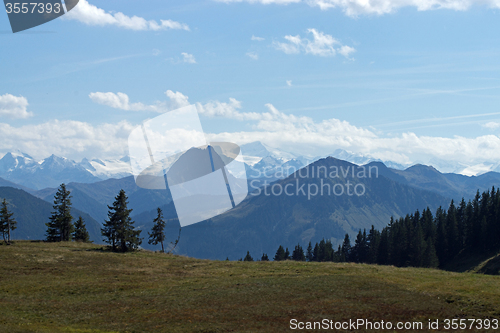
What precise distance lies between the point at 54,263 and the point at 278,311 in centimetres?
3662

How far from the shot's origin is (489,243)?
330ft

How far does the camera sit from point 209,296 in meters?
37.0

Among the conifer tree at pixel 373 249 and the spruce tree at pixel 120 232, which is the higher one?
the spruce tree at pixel 120 232

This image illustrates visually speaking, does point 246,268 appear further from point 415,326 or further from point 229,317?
point 415,326

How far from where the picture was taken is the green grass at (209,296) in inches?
1119

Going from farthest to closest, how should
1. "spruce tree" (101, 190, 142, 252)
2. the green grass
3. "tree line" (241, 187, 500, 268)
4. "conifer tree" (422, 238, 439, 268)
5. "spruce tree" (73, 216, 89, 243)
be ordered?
1. "tree line" (241, 187, 500, 268)
2. "conifer tree" (422, 238, 439, 268)
3. "spruce tree" (73, 216, 89, 243)
4. "spruce tree" (101, 190, 142, 252)
5. the green grass

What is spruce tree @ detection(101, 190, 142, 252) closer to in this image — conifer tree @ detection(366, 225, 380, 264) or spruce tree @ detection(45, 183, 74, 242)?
spruce tree @ detection(45, 183, 74, 242)

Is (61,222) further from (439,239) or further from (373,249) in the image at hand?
(439,239)

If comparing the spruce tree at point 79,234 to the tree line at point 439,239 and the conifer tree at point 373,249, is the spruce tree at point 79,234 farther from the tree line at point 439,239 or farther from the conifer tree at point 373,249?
the conifer tree at point 373,249

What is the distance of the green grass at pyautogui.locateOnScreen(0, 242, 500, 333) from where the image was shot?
2842 centimetres

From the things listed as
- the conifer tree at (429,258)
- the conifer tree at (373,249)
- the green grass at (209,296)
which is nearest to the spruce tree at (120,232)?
the green grass at (209,296)

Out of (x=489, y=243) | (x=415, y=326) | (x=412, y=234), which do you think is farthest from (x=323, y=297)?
(x=489, y=243)

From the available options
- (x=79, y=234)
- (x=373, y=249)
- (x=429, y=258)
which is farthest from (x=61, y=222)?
(x=429, y=258)

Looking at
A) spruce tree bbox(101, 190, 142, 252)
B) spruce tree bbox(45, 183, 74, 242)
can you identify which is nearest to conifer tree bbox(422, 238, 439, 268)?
spruce tree bbox(101, 190, 142, 252)
